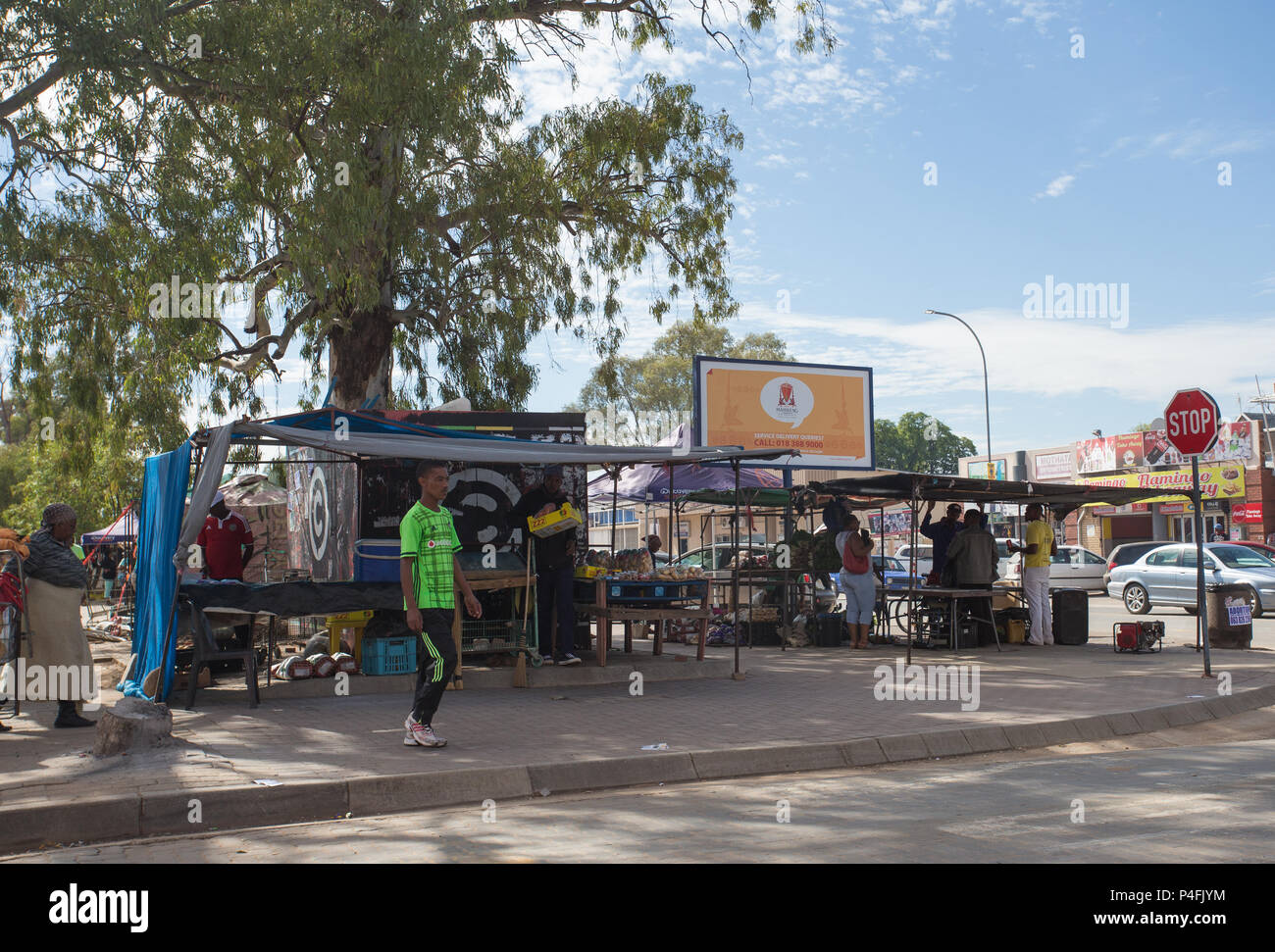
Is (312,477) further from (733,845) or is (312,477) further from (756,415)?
(733,845)

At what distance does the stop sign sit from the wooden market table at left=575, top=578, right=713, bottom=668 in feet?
19.2

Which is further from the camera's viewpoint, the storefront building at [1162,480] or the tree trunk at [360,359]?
the storefront building at [1162,480]

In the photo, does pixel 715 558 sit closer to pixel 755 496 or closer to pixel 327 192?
pixel 755 496

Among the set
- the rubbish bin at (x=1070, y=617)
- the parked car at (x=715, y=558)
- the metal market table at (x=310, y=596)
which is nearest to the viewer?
the metal market table at (x=310, y=596)

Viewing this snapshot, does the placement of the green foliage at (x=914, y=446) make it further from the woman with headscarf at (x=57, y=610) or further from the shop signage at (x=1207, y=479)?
the woman with headscarf at (x=57, y=610)

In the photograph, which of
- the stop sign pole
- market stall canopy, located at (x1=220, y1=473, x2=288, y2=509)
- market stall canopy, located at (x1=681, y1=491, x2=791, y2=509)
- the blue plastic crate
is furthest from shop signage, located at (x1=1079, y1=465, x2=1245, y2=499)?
the blue plastic crate

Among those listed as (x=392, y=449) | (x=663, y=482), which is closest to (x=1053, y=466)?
(x=663, y=482)

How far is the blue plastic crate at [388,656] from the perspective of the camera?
11.6m

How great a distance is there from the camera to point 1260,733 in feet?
31.7

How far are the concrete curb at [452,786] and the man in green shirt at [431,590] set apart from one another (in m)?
0.94

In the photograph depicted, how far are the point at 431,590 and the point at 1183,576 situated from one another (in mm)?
20170

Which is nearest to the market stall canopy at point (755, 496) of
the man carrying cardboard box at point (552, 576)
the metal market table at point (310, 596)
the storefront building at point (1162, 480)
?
the man carrying cardboard box at point (552, 576)
